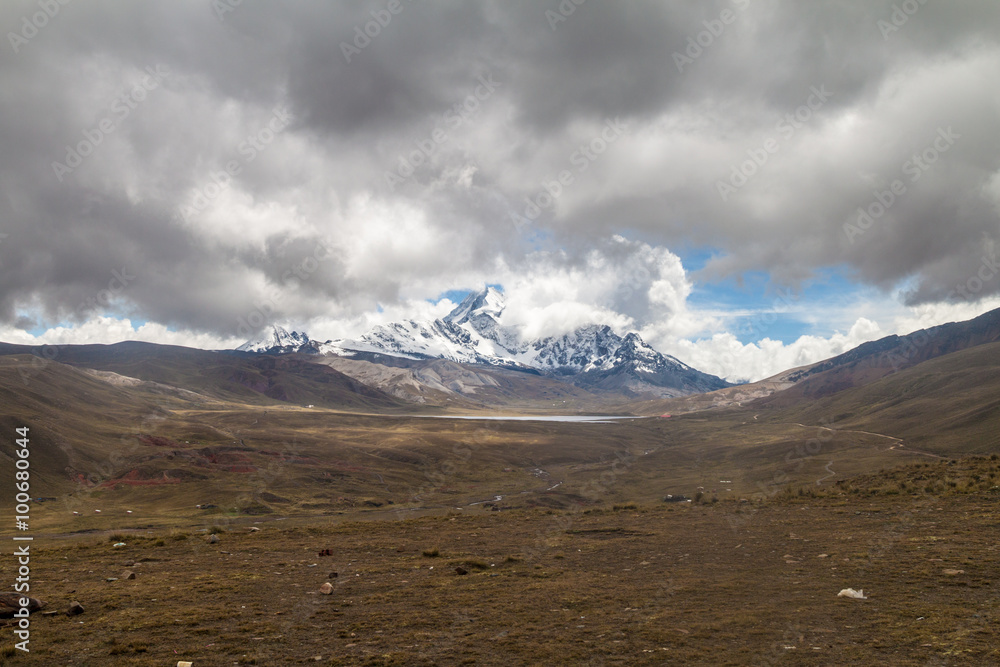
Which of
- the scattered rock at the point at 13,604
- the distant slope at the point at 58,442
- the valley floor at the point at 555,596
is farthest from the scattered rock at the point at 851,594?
the distant slope at the point at 58,442

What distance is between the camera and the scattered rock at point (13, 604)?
15.0 meters

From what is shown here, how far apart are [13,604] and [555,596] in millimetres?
15468

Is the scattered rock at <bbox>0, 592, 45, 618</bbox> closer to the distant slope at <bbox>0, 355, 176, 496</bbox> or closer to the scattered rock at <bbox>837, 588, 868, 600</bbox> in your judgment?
the scattered rock at <bbox>837, 588, 868, 600</bbox>

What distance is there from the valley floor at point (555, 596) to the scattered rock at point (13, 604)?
110cm

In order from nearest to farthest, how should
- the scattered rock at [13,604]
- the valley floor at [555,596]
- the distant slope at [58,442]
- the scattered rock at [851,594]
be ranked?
the valley floor at [555,596] → the scattered rock at [13,604] → the scattered rock at [851,594] → the distant slope at [58,442]

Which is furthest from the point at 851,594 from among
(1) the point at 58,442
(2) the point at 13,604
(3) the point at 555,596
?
(1) the point at 58,442

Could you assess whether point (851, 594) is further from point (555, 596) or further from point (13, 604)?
point (13, 604)

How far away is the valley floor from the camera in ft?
41.4

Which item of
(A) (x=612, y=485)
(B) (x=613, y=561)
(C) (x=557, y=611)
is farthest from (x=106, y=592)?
(A) (x=612, y=485)

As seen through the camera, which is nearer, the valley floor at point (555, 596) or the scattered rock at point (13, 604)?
the valley floor at point (555, 596)

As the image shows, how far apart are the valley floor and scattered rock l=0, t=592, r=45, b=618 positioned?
1.10m

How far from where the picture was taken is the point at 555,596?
1753 centimetres

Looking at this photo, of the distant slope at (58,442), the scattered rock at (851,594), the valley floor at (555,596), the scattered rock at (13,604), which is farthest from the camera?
the distant slope at (58,442)

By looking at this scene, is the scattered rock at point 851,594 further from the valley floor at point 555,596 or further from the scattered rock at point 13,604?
the scattered rock at point 13,604
